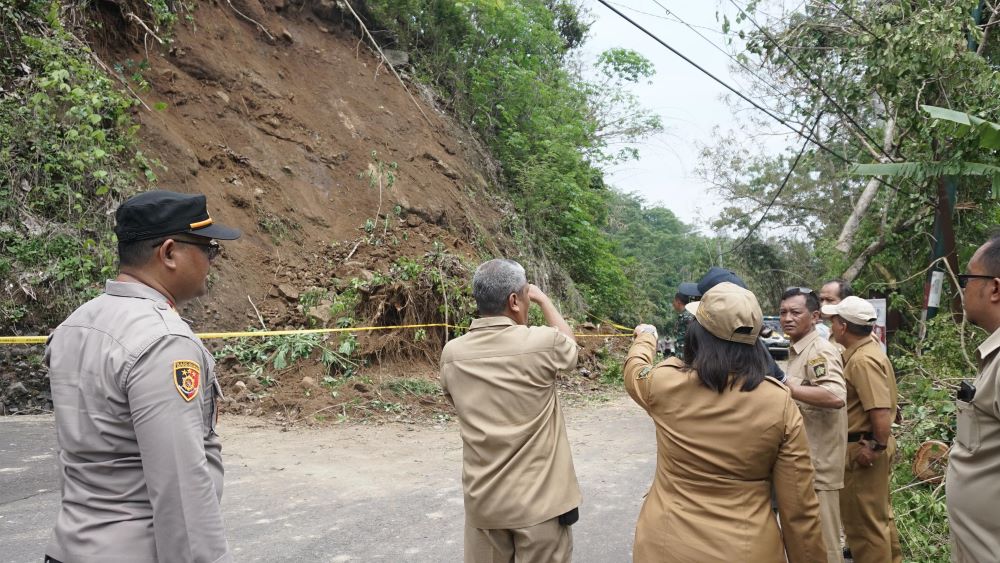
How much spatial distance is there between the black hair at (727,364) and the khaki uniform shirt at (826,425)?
1464 millimetres

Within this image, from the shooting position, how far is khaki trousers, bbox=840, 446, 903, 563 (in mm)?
4039

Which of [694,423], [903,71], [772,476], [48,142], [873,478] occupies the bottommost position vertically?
[873,478]

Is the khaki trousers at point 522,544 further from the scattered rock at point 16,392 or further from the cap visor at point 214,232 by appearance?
the scattered rock at point 16,392

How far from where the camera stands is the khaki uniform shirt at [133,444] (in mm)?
1739

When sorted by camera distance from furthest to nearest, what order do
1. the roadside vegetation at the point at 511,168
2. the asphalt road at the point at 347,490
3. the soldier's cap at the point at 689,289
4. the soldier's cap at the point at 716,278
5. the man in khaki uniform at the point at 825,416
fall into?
1. the roadside vegetation at the point at 511,168
2. the asphalt road at the point at 347,490
3. the soldier's cap at the point at 689,289
4. the man in khaki uniform at the point at 825,416
5. the soldier's cap at the point at 716,278

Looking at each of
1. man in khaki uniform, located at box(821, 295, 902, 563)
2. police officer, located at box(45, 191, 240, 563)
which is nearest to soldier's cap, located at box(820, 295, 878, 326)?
man in khaki uniform, located at box(821, 295, 902, 563)

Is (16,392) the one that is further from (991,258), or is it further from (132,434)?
(991,258)

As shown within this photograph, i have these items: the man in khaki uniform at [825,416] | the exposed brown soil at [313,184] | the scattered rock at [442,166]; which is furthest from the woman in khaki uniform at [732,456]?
the scattered rock at [442,166]

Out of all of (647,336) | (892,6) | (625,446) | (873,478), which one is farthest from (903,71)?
(647,336)

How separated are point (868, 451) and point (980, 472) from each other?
1.84 metres

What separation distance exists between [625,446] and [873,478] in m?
3.93

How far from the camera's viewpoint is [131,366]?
5.82ft

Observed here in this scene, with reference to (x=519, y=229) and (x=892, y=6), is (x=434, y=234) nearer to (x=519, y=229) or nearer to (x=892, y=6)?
(x=519, y=229)

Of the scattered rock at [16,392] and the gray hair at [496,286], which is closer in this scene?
the gray hair at [496,286]
